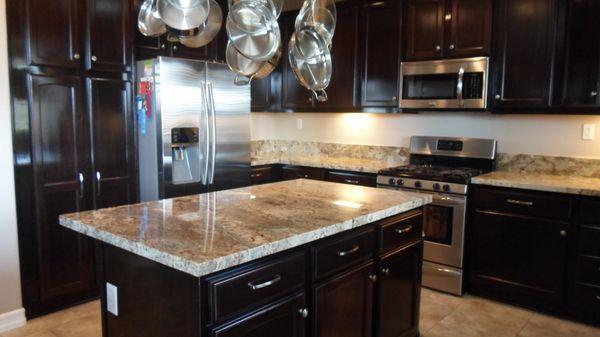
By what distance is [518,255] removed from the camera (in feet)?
10.7

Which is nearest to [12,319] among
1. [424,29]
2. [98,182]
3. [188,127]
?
[98,182]

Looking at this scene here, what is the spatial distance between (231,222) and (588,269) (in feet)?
8.00

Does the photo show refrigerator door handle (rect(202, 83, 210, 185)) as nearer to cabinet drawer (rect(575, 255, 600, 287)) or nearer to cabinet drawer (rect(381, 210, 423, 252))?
cabinet drawer (rect(381, 210, 423, 252))

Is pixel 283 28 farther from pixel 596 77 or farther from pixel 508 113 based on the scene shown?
pixel 596 77

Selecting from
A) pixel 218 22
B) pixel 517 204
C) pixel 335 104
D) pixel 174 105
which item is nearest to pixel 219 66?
pixel 174 105

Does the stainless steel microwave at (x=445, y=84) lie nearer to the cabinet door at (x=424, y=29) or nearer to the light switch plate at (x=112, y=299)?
the cabinet door at (x=424, y=29)

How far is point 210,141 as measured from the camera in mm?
3732

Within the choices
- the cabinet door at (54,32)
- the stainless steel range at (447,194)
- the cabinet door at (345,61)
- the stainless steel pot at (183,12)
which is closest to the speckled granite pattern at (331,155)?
the stainless steel range at (447,194)

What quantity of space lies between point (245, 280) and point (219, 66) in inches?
99.9

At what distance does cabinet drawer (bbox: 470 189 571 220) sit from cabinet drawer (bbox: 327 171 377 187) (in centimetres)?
87

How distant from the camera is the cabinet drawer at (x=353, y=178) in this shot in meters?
3.96

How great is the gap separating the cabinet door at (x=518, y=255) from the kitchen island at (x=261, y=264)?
1.05 meters

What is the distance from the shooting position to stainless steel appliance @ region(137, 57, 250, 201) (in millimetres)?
3408

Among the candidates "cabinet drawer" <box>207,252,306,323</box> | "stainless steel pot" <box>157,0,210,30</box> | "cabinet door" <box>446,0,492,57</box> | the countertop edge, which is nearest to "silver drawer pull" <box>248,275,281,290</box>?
"cabinet drawer" <box>207,252,306,323</box>
